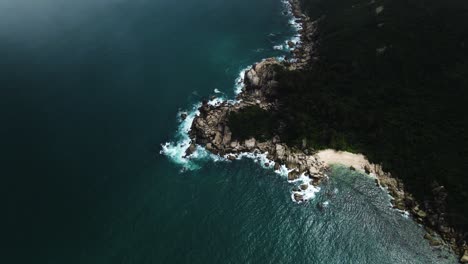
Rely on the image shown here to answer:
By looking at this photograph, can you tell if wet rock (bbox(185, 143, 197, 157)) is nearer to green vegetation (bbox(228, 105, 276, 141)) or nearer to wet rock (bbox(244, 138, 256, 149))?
green vegetation (bbox(228, 105, 276, 141))

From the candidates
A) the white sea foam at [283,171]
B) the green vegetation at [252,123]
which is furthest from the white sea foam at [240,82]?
the white sea foam at [283,171]

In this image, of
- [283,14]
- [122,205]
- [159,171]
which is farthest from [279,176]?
[283,14]

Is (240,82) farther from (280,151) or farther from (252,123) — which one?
(280,151)

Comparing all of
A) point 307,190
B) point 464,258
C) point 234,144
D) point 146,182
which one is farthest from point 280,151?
point 464,258

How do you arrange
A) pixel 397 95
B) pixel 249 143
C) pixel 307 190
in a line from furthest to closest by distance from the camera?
pixel 397 95, pixel 249 143, pixel 307 190

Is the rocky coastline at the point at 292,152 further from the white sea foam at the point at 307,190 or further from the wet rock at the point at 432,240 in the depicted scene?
the white sea foam at the point at 307,190

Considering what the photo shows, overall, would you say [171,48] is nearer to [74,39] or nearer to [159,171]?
[74,39]
